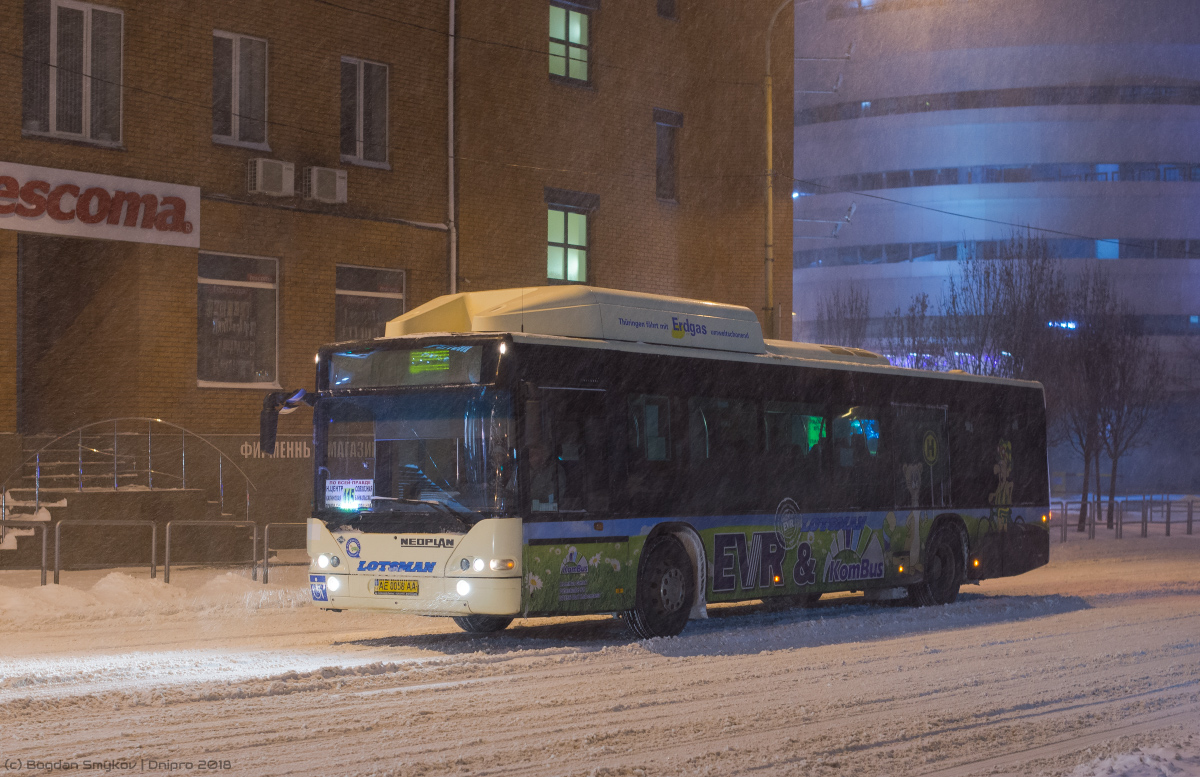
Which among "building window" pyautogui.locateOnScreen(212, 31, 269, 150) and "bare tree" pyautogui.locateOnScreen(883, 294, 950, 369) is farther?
"bare tree" pyautogui.locateOnScreen(883, 294, 950, 369)

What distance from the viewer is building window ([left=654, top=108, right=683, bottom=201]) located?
103 ft

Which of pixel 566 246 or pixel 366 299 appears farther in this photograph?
pixel 566 246

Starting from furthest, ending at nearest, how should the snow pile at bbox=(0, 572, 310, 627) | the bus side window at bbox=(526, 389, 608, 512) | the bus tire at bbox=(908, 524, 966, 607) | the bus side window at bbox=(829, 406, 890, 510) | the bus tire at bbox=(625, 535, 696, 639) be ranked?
the bus tire at bbox=(908, 524, 966, 607), the bus side window at bbox=(829, 406, 890, 510), the snow pile at bbox=(0, 572, 310, 627), the bus tire at bbox=(625, 535, 696, 639), the bus side window at bbox=(526, 389, 608, 512)

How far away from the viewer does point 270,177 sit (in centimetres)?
2380

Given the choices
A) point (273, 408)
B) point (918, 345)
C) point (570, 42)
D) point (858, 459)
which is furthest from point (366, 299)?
point (918, 345)

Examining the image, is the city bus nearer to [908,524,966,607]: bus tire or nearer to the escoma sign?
[908,524,966,607]: bus tire

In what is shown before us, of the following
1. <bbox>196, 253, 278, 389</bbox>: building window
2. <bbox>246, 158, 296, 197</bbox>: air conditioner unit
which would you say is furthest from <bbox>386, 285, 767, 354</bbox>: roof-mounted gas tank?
<bbox>246, 158, 296, 197</bbox>: air conditioner unit

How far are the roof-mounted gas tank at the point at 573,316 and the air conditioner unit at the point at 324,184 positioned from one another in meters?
10.9

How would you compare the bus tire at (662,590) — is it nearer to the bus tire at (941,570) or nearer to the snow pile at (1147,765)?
the bus tire at (941,570)

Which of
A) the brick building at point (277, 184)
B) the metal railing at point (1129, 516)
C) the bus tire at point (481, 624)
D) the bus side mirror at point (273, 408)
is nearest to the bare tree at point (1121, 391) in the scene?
the metal railing at point (1129, 516)

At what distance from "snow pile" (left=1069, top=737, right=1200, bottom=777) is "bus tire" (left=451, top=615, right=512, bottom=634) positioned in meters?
7.63

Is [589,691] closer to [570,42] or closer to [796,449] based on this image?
[796,449]

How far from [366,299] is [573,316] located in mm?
13027

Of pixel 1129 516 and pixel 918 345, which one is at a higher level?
pixel 918 345
